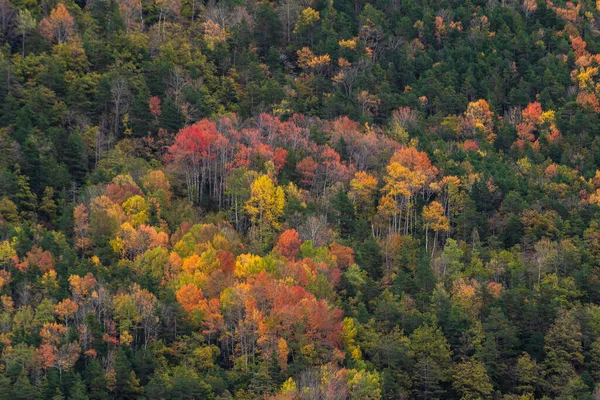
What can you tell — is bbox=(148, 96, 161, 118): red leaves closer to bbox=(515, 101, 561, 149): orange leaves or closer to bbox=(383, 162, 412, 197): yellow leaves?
bbox=(383, 162, 412, 197): yellow leaves

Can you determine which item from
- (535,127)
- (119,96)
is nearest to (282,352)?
(119,96)

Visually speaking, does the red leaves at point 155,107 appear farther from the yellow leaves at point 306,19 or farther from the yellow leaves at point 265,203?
the yellow leaves at point 306,19

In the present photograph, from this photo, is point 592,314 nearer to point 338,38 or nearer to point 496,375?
point 496,375

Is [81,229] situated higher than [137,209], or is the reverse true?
[137,209]

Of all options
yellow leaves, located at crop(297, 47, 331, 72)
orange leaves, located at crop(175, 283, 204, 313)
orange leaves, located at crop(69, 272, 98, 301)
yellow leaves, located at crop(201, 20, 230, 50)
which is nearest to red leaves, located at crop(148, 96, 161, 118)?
yellow leaves, located at crop(201, 20, 230, 50)

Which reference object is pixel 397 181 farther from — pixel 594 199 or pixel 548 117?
pixel 548 117
